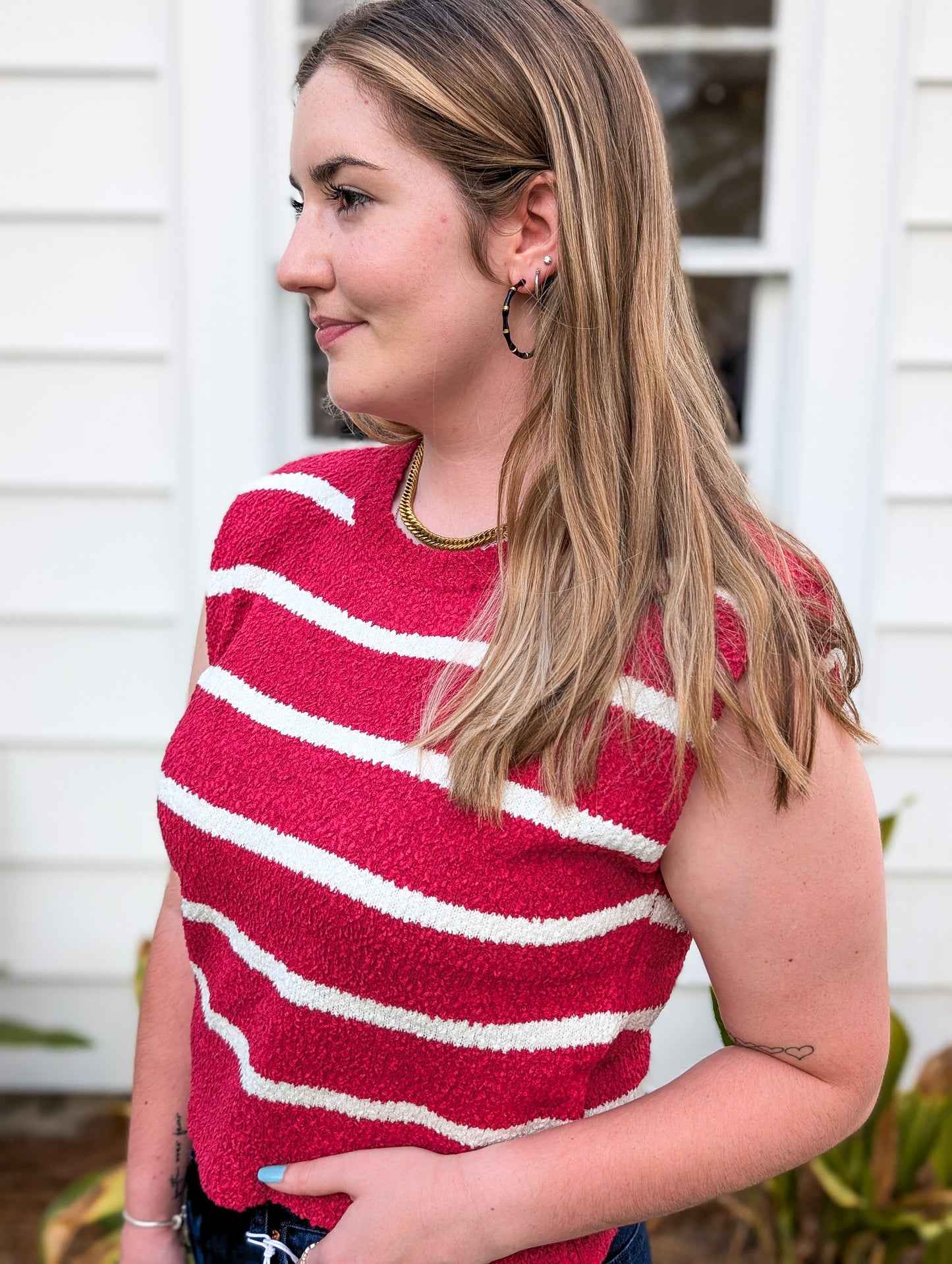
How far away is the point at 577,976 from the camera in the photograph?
1.01 meters

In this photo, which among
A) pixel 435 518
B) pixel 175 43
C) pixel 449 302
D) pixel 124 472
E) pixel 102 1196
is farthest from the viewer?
pixel 124 472

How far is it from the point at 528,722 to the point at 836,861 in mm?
291

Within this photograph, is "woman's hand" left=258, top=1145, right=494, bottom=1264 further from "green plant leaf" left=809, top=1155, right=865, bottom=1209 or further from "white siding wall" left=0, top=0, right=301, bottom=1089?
"white siding wall" left=0, top=0, right=301, bottom=1089

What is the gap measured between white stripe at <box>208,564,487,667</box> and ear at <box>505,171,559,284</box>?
14.0 inches

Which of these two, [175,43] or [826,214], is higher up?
[175,43]

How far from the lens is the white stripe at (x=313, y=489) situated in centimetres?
126

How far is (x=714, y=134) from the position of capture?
8.08 ft

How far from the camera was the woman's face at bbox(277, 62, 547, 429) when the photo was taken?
1.04 meters

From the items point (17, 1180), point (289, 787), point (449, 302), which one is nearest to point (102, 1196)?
point (17, 1180)

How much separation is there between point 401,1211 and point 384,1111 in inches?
3.4

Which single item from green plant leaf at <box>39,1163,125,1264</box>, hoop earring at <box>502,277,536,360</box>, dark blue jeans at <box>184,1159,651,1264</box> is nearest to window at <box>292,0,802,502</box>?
hoop earring at <box>502,277,536,360</box>

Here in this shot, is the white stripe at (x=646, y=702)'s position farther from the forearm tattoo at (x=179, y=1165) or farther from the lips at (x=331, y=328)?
the forearm tattoo at (x=179, y=1165)

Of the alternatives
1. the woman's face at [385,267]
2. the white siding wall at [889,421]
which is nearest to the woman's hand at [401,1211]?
the woman's face at [385,267]

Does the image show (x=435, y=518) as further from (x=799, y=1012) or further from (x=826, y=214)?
(x=826, y=214)
